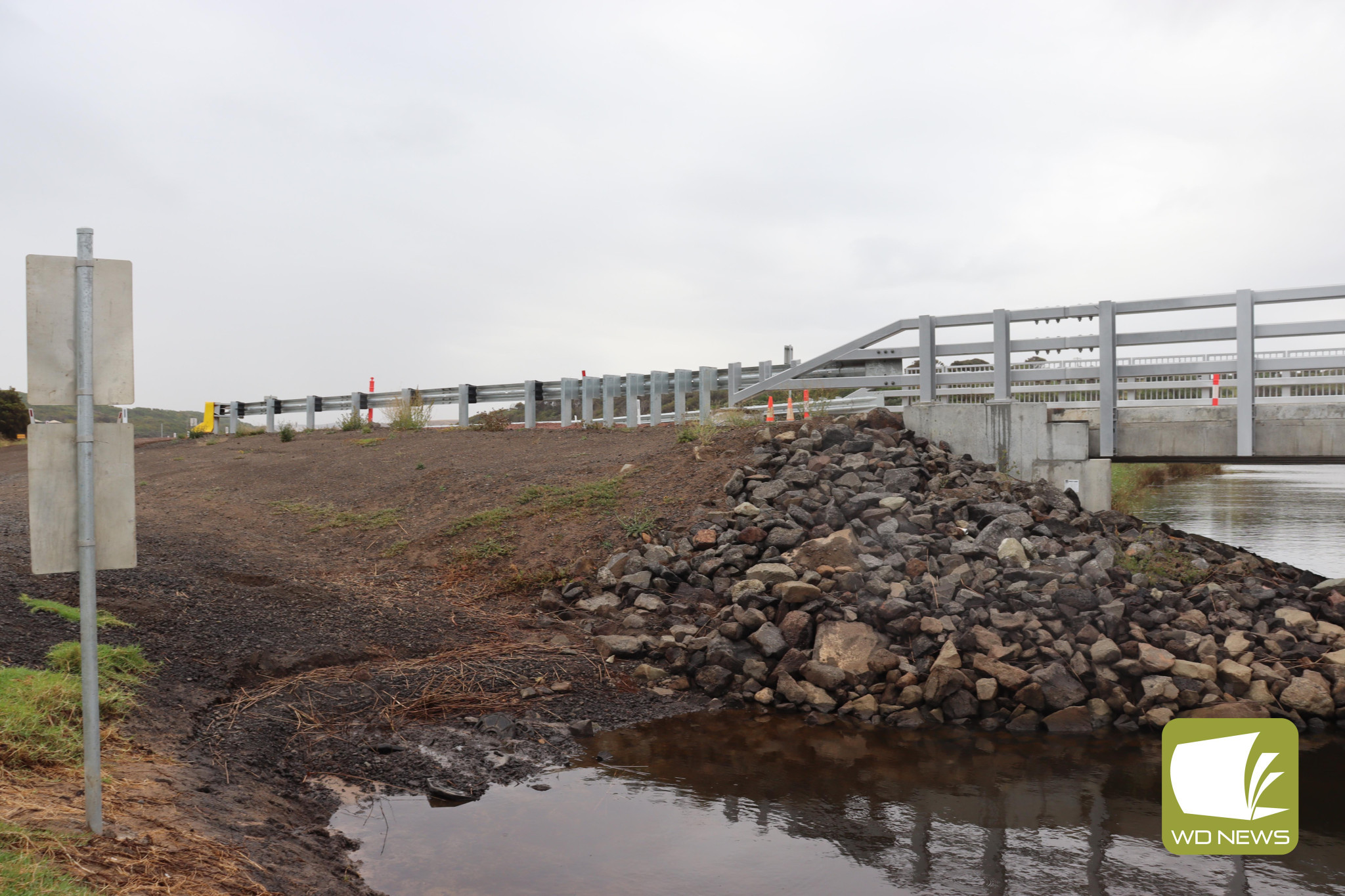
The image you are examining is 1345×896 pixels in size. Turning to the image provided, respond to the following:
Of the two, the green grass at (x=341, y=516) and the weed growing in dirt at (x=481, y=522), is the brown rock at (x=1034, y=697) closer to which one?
the weed growing in dirt at (x=481, y=522)

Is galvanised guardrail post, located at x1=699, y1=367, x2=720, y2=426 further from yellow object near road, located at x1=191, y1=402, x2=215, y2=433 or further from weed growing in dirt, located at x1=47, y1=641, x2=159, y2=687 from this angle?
yellow object near road, located at x1=191, y1=402, x2=215, y2=433

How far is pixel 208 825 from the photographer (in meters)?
4.61

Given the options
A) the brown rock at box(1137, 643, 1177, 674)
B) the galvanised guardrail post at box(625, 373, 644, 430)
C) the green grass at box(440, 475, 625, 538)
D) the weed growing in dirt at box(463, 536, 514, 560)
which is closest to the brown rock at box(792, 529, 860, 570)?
the brown rock at box(1137, 643, 1177, 674)

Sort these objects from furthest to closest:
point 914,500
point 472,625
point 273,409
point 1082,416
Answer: point 273,409 → point 1082,416 → point 914,500 → point 472,625

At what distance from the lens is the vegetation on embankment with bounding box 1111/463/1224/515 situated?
29141 mm

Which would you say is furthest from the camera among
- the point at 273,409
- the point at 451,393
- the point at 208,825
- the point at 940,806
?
the point at 273,409

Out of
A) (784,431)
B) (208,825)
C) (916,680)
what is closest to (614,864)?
(208,825)

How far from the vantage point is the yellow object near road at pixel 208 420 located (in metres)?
30.9

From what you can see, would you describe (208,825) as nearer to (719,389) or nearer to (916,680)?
(916,680)

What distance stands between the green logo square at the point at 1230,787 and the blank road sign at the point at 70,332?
675 cm

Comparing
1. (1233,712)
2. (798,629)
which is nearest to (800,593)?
(798,629)

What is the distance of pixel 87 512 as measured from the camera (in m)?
4.00

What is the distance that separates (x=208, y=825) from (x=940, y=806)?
4.71 meters

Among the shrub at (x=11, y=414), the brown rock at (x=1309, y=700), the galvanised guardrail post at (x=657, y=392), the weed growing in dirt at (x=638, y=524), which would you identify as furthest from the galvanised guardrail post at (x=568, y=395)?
the shrub at (x=11, y=414)
